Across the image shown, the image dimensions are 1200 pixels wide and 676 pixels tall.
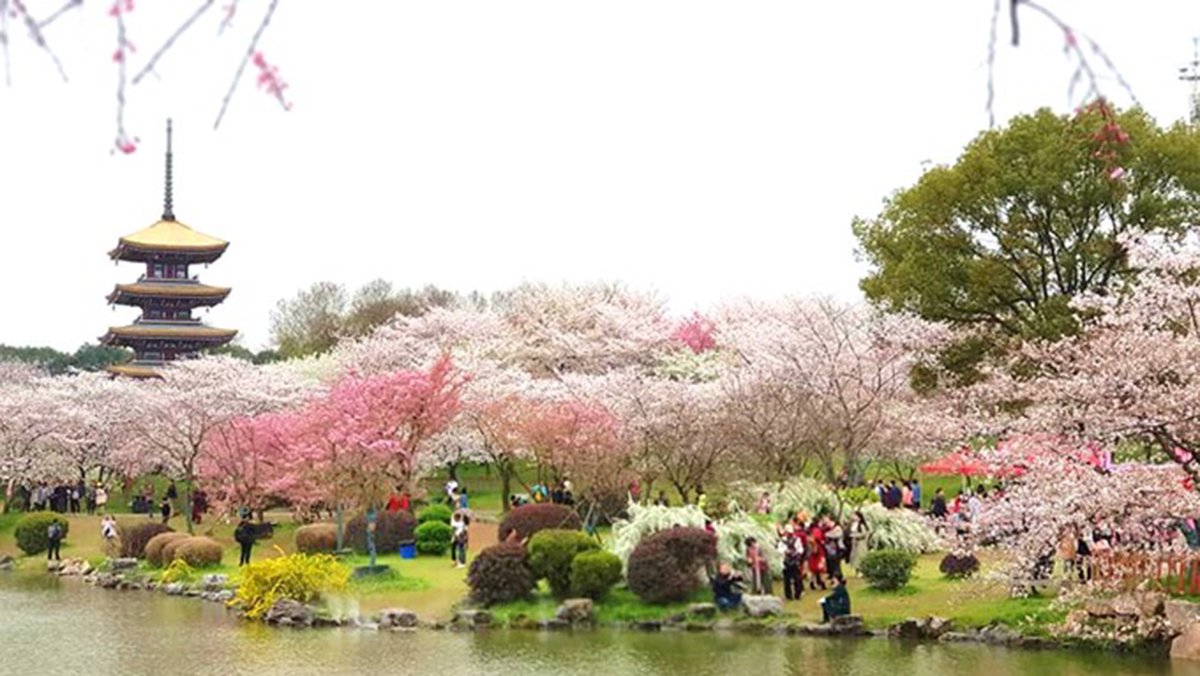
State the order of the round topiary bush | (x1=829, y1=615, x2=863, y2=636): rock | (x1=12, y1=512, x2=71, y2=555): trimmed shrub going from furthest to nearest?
(x1=12, y1=512, x2=71, y2=555): trimmed shrub, the round topiary bush, (x1=829, y1=615, x2=863, y2=636): rock

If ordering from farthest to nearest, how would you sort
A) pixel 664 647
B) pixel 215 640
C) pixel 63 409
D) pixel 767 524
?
pixel 63 409, pixel 767 524, pixel 215 640, pixel 664 647

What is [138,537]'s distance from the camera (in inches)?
1224

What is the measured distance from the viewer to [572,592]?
21.3 metres

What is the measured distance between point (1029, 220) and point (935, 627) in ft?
36.9

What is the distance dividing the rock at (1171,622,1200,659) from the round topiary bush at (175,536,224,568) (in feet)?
64.8

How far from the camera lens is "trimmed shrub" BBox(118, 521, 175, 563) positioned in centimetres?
3098

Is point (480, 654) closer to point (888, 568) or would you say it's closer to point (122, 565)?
point (888, 568)

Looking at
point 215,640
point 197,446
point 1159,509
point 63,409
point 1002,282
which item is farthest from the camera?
point 63,409

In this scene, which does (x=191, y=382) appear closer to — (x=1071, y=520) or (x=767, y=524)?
(x=767, y=524)

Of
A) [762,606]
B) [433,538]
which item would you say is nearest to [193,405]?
[433,538]

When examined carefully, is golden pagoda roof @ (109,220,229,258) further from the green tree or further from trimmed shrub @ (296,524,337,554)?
the green tree

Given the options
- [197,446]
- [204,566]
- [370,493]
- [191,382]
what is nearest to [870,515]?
[370,493]

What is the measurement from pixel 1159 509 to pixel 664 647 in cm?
674

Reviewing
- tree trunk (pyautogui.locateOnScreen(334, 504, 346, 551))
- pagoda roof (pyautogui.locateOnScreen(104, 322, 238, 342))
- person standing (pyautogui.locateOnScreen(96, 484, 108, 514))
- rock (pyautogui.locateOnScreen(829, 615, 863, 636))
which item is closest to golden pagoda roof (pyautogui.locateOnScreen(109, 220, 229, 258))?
pagoda roof (pyautogui.locateOnScreen(104, 322, 238, 342))
